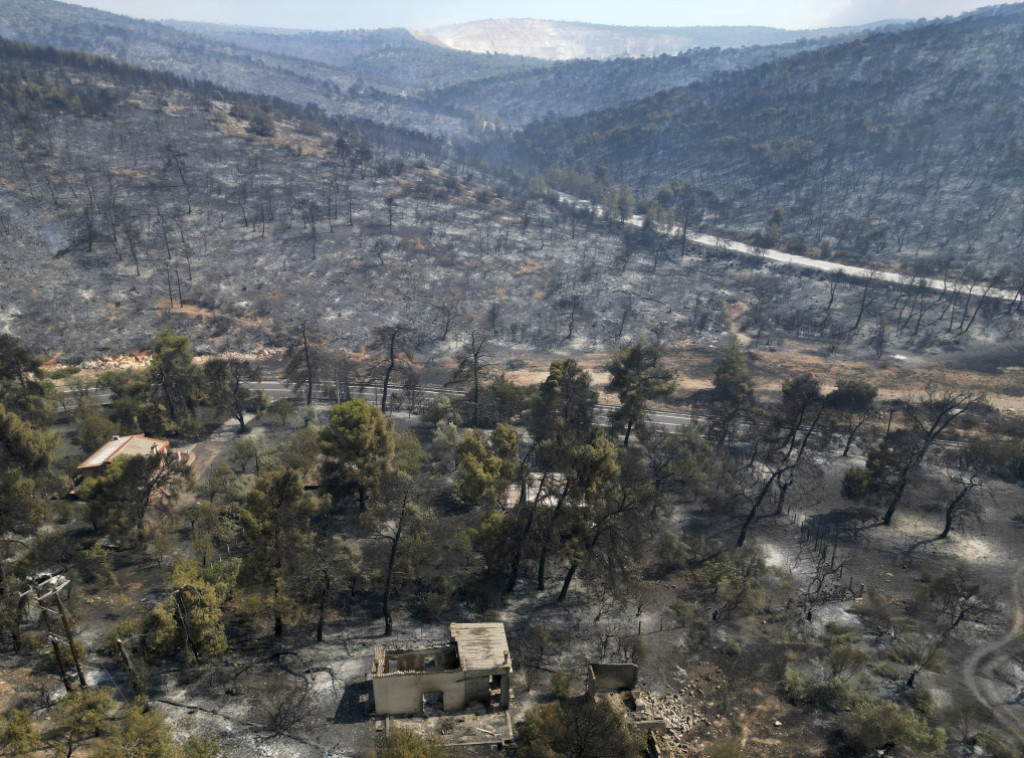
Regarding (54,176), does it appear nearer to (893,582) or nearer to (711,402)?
(711,402)

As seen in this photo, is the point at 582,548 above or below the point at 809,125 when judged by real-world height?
below

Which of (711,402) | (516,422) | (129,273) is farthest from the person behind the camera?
(129,273)

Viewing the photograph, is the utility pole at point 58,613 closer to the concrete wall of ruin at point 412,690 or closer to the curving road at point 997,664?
the concrete wall of ruin at point 412,690

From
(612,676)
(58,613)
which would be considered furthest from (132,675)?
(612,676)

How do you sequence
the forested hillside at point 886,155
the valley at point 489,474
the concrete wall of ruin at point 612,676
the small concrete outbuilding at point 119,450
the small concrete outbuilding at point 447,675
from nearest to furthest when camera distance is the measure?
the small concrete outbuilding at point 447,675 < the valley at point 489,474 < the concrete wall of ruin at point 612,676 < the small concrete outbuilding at point 119,450 < the forested hillside at point 886,155

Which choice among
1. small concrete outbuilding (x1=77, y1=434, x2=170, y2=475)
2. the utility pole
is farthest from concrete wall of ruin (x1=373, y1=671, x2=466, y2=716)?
small concrete outbuilding (x1=77, y1=434, x2=170, y2=475)

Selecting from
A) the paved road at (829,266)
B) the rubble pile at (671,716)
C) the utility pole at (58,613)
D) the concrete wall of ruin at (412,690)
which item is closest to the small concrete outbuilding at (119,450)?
the utility pole at (58,613)

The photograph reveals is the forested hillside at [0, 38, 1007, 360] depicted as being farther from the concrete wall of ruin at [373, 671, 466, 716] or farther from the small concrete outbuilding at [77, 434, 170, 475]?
the concrete wall of ruin at [373, 671, 466, 716]

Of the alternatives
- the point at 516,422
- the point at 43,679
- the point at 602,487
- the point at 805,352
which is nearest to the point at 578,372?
the point at 516,422
